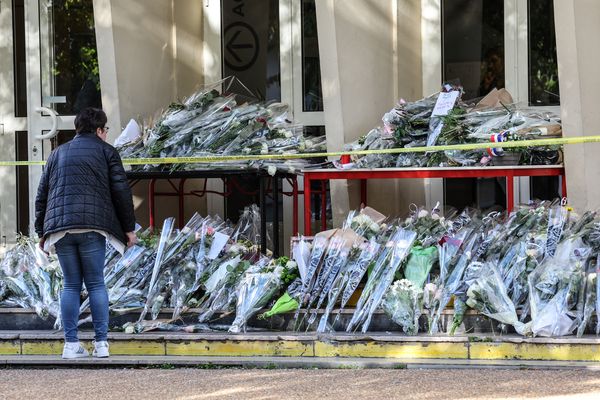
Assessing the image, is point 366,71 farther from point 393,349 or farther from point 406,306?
point 393,349

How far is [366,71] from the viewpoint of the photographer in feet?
32.9

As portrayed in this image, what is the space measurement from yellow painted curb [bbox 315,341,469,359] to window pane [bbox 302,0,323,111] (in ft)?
14.3

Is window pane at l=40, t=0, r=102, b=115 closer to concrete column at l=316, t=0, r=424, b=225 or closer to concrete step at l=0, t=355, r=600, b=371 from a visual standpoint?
concrete column at l=316, t=0, r=424, b=225

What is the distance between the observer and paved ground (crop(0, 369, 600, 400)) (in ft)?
19.6

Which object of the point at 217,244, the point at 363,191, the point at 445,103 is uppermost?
the point at 445,103

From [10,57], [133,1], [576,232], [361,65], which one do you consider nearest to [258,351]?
[576,232]

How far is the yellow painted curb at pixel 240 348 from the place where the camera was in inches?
278

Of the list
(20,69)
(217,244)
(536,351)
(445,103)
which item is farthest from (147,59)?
(536,351)

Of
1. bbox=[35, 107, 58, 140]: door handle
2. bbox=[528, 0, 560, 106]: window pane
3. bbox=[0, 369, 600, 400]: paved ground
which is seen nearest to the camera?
bbox=[0, 369, 600, 400]: paved ground

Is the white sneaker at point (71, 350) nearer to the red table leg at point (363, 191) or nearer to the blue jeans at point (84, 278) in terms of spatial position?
the blue jeans at point (84, 278)

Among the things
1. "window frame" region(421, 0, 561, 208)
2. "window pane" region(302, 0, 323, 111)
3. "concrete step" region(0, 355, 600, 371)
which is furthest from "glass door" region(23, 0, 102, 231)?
"concrete step" region(0, 355, 600, 371)

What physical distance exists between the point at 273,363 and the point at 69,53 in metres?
5.61

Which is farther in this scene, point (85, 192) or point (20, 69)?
point (20, 69)

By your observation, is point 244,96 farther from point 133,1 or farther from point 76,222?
point 76,222
